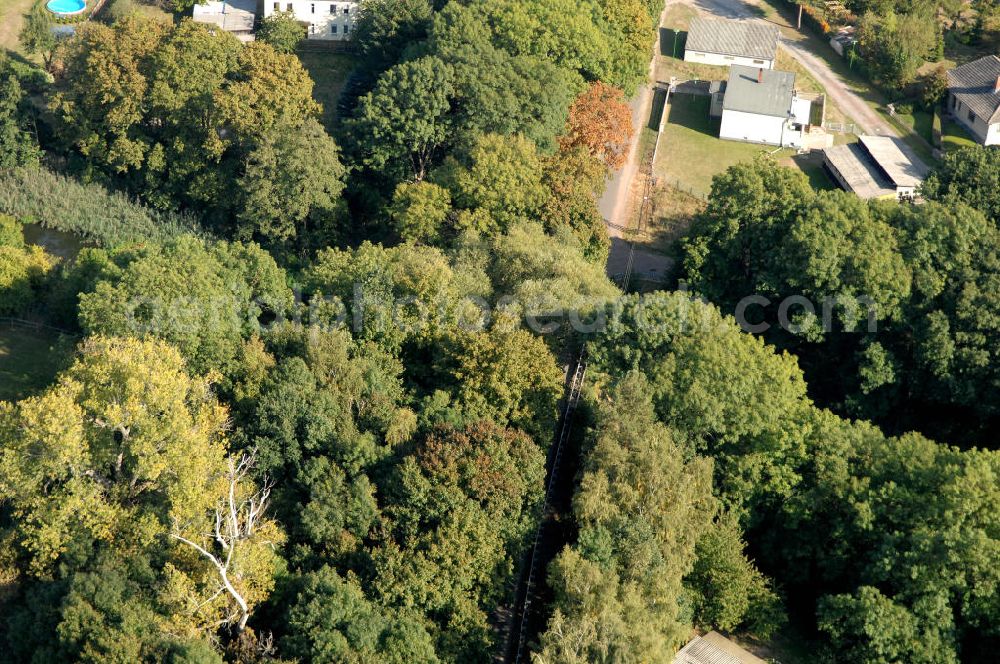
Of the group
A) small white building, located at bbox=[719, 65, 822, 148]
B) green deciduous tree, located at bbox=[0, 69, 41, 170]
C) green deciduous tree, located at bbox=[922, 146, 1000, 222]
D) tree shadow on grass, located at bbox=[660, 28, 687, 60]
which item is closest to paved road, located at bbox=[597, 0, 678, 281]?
tree shadow on grass, located at bbox=[660, 28, 687, 60]

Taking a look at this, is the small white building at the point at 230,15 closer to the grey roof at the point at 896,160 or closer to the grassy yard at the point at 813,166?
the grassy yard at the point at 813,166

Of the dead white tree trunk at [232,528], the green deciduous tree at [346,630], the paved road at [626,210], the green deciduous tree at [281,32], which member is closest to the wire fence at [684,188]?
the paved road at [626,210]

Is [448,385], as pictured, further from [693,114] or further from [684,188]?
[693,114]

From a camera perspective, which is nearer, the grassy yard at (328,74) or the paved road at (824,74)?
the grassy yard at (328,74)

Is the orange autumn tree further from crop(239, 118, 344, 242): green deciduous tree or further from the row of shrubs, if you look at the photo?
the row of shrubs

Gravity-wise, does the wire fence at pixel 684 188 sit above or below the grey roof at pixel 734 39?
below

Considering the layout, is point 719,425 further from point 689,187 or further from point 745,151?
point 745,151
